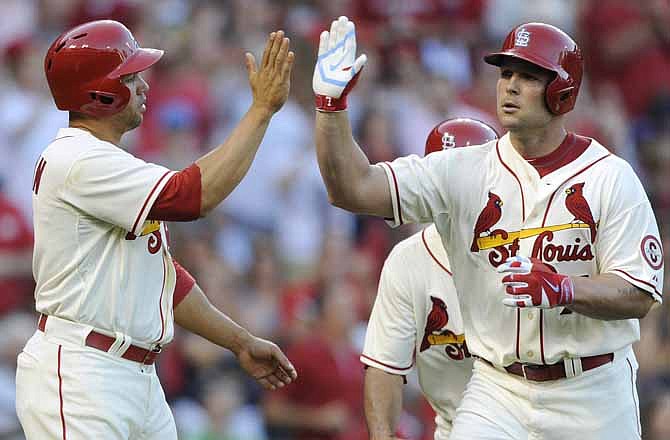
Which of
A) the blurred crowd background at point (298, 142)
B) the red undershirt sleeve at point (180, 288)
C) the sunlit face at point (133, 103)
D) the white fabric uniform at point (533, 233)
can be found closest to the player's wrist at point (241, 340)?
the red undershirt sleeve at point (180, 288)

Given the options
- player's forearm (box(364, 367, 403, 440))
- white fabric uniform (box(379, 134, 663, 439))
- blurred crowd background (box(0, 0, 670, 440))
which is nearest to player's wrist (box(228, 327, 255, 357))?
player's forearm (box(364, 367, 403, 440))

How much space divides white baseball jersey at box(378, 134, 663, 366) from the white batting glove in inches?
20.1

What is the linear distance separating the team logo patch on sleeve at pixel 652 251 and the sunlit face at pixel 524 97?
0.62 m

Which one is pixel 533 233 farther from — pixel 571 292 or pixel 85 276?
pixel 85 276

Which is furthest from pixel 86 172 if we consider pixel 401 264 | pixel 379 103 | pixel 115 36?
pixel 379 103

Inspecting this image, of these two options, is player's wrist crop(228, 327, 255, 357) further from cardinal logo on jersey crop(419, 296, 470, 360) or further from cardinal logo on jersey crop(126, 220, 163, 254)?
cardinal logo on jersey crop(419, 296, 470, 360)

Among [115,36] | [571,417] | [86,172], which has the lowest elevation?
[571,417]

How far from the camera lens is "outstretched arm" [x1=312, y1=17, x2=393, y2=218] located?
16.4 feet

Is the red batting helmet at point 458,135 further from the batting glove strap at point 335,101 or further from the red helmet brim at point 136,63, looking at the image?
the red helmet brim at point 136,63

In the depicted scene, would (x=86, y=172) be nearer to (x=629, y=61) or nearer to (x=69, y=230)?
(x=69, y=230)

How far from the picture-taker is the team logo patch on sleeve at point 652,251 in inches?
210

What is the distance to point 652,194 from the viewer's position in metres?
11.3

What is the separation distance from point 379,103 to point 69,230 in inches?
236

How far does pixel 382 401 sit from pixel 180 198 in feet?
5.38
